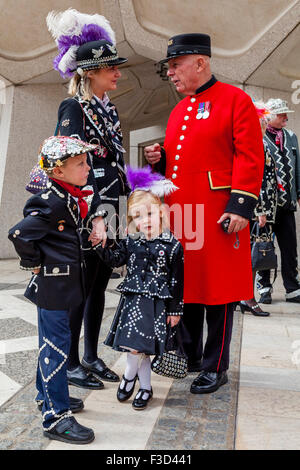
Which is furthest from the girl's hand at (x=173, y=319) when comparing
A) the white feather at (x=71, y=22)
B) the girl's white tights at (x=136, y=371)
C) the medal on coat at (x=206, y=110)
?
the white feather at (x=71, y=22)

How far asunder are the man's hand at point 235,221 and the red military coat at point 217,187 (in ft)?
0.09

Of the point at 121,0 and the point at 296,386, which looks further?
the point at 121,0

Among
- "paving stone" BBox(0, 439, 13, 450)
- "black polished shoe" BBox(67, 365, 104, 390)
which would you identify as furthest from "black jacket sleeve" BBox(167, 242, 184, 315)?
"paving stone" BBox(0, 439, 13, 450)

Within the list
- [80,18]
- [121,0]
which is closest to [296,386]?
[80,18]

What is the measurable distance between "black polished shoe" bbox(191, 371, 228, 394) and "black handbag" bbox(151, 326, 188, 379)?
0.14m

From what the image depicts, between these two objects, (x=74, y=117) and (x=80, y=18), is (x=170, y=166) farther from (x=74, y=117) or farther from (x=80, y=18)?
(x=80, y=18)

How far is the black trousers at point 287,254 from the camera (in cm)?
505

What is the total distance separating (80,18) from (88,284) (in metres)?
1.39

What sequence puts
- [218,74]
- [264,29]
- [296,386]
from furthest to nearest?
[218,74]
[264,29]
[296,386]

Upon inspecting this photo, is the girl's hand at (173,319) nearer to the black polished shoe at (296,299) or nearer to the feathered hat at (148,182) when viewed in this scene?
the feathered hat at (148,182)

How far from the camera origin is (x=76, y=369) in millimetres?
2693

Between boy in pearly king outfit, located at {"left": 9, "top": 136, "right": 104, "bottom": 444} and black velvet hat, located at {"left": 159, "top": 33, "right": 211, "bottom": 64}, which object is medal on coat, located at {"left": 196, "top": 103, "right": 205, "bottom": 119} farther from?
boy in pearly king outfit, located at {"left": 9, "top": 136, "right": 104, "bottom": 444}

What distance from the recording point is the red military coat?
2.55 m
